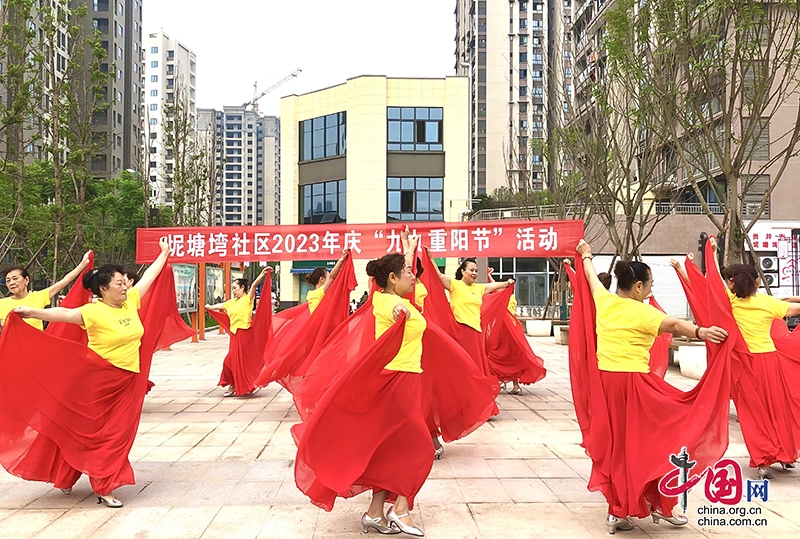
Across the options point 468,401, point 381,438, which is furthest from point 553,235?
point 381,438

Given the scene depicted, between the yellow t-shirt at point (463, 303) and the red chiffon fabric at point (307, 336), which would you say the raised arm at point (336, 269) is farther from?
the yellow t-shirt at point (463, 303)

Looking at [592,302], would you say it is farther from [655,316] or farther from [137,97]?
[137,97]

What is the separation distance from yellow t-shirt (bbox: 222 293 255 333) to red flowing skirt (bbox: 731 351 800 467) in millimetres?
6751

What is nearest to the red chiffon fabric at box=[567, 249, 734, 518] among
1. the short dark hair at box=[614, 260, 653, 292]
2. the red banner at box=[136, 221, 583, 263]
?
the short dark hair at box=[614, 260, 653, 292]

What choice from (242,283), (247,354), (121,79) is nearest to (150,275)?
(247,354)

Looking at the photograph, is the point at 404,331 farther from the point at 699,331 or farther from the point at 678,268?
the point at 678,268

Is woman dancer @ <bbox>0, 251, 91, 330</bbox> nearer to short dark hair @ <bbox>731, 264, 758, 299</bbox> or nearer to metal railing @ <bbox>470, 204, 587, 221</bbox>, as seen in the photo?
short dark hair @ <bbox>731, 264, 758, 299</bbox>

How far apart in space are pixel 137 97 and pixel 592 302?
63.5m

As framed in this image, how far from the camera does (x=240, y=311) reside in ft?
34.3

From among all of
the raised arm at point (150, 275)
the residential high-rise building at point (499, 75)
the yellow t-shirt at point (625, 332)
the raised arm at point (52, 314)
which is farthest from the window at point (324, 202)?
the residential high-rise building at point (499, 75)

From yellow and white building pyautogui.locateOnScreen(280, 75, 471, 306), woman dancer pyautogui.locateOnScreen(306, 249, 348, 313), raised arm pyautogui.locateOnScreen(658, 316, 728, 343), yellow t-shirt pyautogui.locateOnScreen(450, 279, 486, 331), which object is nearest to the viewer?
raised arm pyautogui.locateOnScreen(658, 316, 728, 343)

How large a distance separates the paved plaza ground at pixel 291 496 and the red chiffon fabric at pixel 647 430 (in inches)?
5.3

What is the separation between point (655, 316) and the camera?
436cm

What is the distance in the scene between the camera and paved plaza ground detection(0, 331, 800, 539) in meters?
4.45
